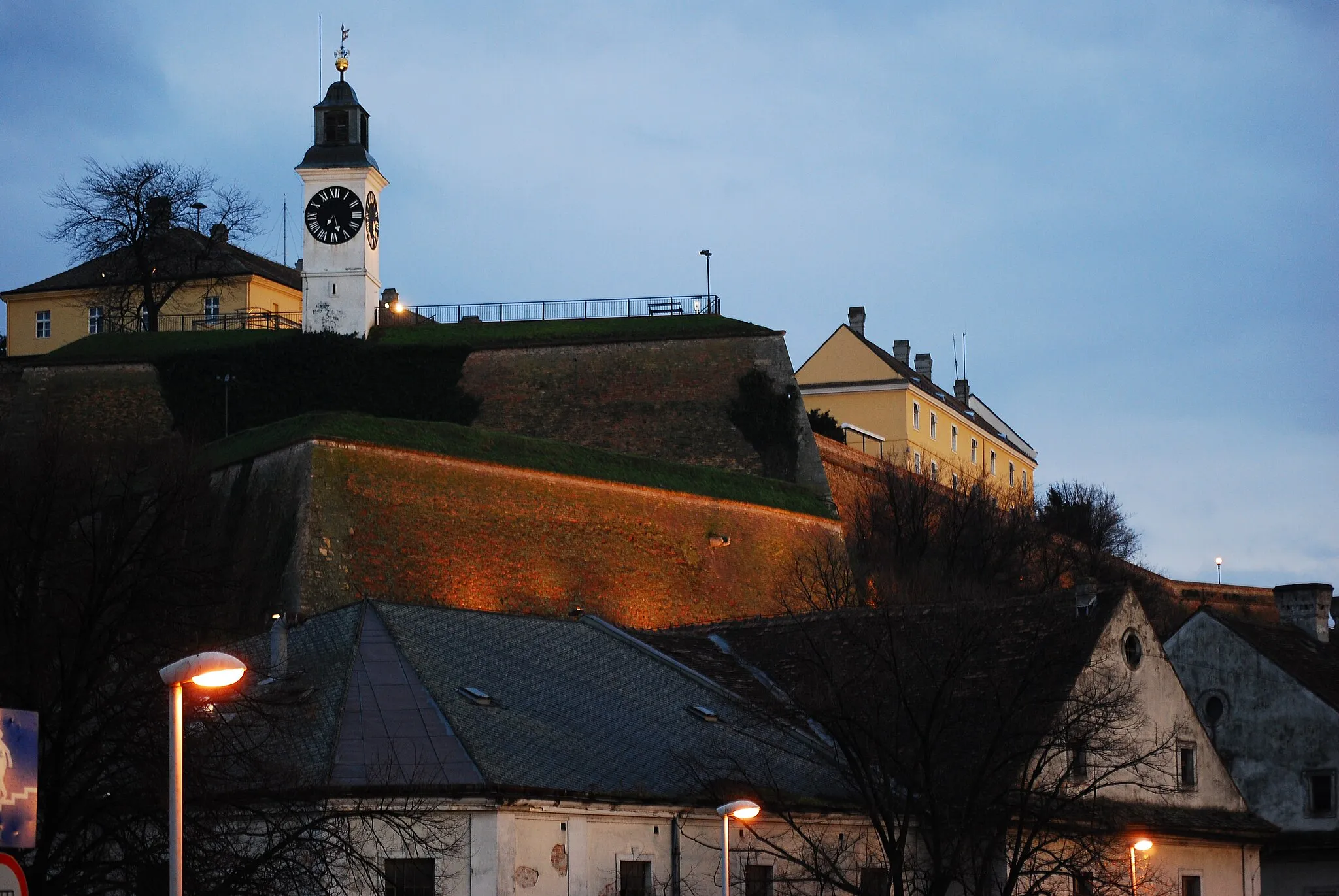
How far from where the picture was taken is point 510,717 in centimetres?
2777

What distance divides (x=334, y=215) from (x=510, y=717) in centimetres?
3628

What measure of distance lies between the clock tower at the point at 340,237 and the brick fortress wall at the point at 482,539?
43.7 feet

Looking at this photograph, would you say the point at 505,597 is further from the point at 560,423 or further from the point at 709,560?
the point at 560,423

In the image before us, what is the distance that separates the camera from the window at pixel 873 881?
27.8 m

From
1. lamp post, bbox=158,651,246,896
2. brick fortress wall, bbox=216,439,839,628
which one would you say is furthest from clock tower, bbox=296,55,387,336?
lamp post, bbox=158,651,246,896

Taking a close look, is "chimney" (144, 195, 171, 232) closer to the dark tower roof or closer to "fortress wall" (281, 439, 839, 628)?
the dark tower roof

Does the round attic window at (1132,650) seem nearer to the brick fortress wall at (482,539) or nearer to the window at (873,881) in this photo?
the window at (873,881)

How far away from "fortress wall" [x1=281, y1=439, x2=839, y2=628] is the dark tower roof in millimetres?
17246

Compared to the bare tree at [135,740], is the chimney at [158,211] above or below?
above

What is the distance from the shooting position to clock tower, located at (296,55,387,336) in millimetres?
61000

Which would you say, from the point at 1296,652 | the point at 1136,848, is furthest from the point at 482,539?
the point at 1136,848

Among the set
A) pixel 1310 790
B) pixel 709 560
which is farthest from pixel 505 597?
pixel 1310 790

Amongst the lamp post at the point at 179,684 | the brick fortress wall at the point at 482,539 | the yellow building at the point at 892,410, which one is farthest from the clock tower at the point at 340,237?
the lamp post at the point at 179,684

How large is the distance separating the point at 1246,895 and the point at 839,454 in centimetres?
2789
